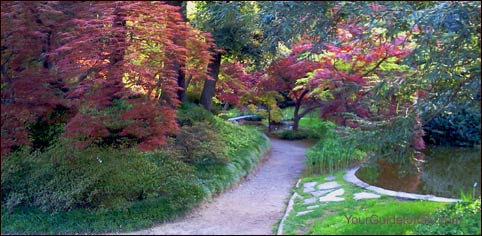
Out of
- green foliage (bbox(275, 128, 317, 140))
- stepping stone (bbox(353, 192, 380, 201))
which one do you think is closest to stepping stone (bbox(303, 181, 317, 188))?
stepping stone (bbox(353, 192, 380, 201))

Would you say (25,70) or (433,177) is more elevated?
(25,70)

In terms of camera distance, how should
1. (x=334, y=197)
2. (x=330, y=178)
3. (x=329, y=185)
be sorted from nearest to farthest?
1. (x=334, y=197)
2. (x=329, y=185)
3. (x=330, y=178)

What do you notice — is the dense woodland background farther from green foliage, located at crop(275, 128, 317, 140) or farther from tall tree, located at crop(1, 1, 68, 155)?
green foliage, located at crop(275, 128, 317, 140)

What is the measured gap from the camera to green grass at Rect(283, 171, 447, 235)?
5.14 metres

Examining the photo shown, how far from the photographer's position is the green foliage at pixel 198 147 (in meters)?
8.78

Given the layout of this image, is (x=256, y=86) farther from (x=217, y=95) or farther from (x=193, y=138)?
(x=193, y=138)

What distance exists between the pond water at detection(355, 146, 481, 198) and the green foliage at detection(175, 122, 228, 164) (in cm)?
280

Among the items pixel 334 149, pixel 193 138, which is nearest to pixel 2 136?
pixel 193 138

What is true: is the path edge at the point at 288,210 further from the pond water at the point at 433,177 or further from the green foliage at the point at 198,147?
the green foliage at the point at 198,147

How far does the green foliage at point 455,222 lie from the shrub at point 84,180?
3.43 m

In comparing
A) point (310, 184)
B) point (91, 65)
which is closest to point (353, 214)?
point (310, 184)

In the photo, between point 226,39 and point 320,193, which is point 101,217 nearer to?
point 320,193

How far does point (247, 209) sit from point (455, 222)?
10.6 ft

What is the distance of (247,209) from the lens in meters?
7.35
